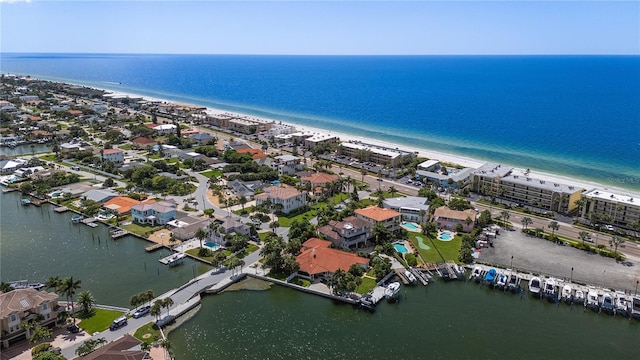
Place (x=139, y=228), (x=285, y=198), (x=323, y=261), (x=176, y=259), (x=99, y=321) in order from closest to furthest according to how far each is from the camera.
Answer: (x=99, y=321), (x=323, y=261), (x=176, y=259), (x=139, y=228), (x=285, y=198)

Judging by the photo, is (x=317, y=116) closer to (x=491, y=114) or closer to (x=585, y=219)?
(x=491, y=114)

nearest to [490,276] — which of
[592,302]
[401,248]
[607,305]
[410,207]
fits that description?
→ [592,302]

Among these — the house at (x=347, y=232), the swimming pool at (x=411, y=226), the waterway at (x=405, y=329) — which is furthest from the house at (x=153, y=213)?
the swimming pool at (x=411, y=226)

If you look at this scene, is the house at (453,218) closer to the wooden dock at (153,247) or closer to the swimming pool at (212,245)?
the swimming pool at (212,245)

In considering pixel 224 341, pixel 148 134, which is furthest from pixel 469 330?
pixel 148 134

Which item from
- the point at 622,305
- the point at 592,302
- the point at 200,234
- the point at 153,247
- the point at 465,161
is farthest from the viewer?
the point at 465,161

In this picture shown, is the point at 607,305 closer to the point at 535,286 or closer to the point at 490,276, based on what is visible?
the point at 535,286

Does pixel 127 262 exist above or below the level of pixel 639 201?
below
